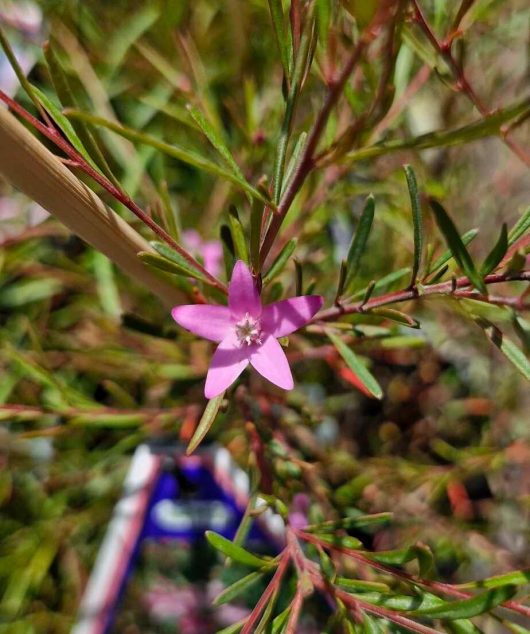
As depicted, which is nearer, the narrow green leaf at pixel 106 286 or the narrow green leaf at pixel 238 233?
the narrow green leaf at pixel 238 233

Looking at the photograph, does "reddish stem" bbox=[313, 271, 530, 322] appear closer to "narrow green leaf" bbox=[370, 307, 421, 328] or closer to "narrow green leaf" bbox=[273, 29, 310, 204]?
"narrow green leaf" bbox=[370, 307, 421, 328]

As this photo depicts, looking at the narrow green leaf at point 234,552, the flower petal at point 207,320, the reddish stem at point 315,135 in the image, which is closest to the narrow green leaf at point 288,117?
the reddish stem at point 315,135

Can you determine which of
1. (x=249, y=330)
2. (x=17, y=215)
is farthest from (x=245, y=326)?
(x=17, y=215)

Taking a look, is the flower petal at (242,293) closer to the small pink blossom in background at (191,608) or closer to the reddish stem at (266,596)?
the reddish stem at (266,596)

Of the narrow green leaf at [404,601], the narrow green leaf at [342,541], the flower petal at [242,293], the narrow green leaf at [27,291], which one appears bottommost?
the narrow green leaf at [404,601]

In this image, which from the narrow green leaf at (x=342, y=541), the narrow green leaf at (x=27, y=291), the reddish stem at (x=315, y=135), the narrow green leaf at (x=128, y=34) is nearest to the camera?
the reddish stem at (x=315, y=135)

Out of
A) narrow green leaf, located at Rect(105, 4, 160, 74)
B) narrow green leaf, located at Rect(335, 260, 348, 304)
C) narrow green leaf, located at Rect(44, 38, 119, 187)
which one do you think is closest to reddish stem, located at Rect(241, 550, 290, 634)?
narrow green leaf, located at Rect(335, 260, 348, 304)

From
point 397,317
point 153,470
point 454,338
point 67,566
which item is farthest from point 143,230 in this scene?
point 67,566
